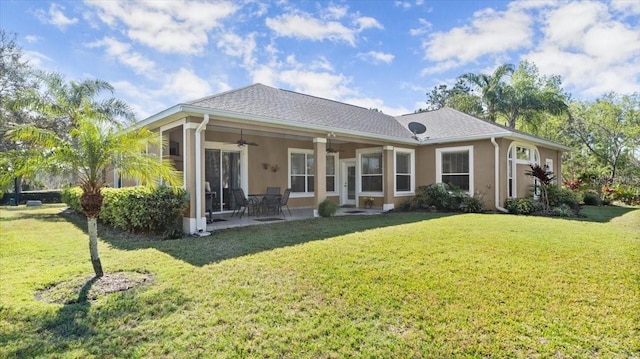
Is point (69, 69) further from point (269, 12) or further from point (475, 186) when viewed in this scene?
point (475, 186)

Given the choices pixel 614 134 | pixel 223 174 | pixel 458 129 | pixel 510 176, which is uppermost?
pixel 614 134

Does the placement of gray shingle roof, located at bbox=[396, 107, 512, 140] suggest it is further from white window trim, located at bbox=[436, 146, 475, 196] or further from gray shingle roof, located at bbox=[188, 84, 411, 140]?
gray shingle roof, located at bbox=[188, 84, 411, 140]

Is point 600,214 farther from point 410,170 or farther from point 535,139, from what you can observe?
point 410,170

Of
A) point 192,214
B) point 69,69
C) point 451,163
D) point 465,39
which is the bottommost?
point 192,214

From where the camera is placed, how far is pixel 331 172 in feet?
53.0

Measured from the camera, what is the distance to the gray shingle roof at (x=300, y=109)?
9.73m

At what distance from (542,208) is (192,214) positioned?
12014 millimetres

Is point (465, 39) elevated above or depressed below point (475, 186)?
above

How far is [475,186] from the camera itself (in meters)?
13.6

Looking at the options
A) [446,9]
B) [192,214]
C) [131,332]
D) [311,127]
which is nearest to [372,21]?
[446,9]

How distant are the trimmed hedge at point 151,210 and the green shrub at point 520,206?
11027mm

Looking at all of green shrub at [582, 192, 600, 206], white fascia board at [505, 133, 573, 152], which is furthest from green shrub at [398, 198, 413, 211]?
green shrub at [582, 192, 600, 206]

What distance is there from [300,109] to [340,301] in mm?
9317

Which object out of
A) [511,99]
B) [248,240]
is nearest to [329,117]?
[248,240]
